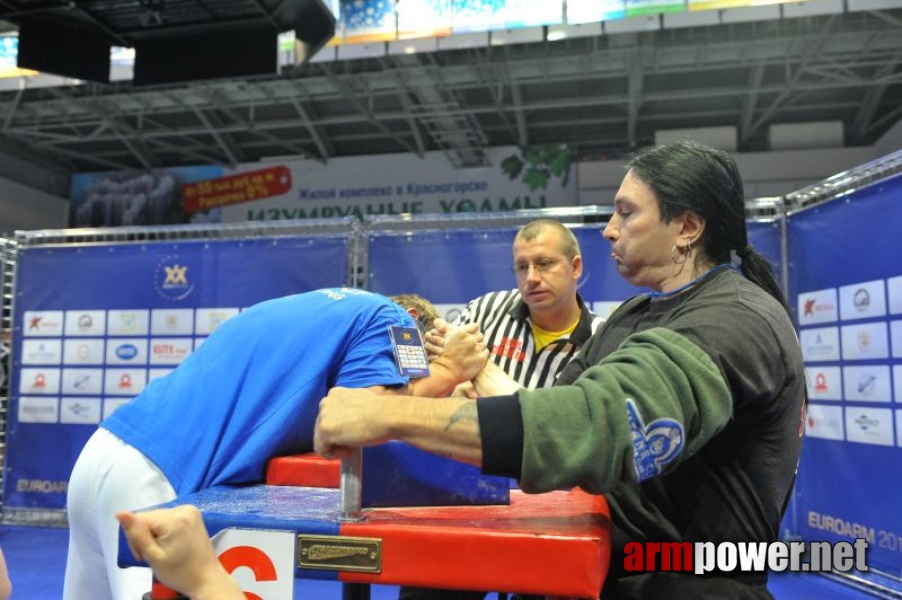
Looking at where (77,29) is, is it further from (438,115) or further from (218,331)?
(438,115)

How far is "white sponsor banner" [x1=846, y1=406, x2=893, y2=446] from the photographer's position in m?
3.36

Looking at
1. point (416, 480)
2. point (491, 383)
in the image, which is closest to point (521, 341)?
point (491, 383)

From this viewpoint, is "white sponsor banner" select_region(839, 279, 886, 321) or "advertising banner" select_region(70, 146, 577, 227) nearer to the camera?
"white sponsor banner" select_region(839, 279, 886, 321)

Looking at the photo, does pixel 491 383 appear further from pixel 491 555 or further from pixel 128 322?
pixel 128 322

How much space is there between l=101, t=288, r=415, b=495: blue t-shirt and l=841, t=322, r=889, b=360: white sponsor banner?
3.02m

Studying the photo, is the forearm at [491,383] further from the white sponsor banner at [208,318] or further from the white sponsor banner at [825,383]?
the white sponsor banner at [208,318]

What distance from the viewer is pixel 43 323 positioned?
523 centimetres

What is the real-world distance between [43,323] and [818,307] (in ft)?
18.6

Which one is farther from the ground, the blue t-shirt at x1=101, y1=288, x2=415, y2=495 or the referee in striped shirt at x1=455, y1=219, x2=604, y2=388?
the referee in striped shirt at x1=455, y1=219, x2=604, y2=388

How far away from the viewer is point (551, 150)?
37.7ft

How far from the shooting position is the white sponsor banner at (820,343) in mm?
3811

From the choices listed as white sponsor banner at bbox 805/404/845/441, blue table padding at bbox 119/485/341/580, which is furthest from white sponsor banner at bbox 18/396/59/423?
white sponsor banner at bbox 805/404/845/441

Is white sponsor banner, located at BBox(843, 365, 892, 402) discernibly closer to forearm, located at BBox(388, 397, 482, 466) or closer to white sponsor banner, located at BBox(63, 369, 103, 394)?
forearm, located at BBox(388, 397, 482, 466)

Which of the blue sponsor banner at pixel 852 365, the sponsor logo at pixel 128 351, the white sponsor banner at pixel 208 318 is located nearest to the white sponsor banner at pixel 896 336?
the blue sponsor banner at pixel 852 365
